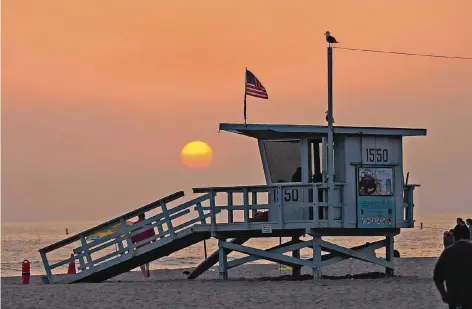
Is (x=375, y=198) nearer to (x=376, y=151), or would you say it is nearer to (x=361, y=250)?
(x=376, y=151)

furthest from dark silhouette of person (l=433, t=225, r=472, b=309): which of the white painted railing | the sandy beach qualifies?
the white painted railing

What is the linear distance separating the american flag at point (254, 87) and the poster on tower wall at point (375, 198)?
2.99 meters

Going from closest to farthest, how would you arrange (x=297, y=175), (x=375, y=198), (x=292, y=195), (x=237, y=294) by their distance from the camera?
1. (x=237, y=294)
2. (x=292, y=195)
3. (x=375, y=198)
4. (x=297, y=175)

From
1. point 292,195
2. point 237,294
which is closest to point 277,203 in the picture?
point 292,195

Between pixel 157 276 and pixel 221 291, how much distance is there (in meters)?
12.7

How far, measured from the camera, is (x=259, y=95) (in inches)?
1125

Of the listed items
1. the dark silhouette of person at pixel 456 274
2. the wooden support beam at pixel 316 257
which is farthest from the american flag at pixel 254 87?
the dark silhouette of person at pixel 456 274

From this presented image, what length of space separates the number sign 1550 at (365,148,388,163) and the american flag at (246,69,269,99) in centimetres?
281

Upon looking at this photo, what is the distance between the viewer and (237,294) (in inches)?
942

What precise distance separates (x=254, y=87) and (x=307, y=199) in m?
3.03

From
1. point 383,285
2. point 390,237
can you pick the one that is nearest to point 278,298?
point 383,285

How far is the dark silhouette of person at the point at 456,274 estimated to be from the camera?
1337 centimetres

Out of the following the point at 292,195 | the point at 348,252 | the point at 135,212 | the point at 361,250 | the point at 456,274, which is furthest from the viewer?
the point at 361,250

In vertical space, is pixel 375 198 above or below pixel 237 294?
above
